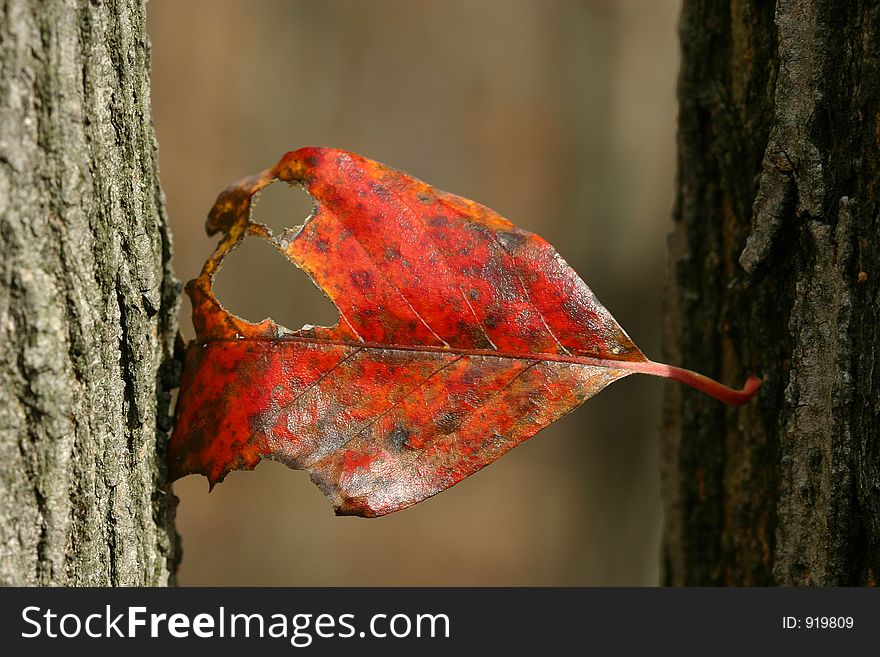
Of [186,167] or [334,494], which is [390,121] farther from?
[334,494]

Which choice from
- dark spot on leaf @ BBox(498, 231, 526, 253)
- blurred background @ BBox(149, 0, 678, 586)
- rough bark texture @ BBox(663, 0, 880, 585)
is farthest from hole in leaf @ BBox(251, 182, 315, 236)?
dark spot on leaf @ BBox(498, 231, 526, 253)

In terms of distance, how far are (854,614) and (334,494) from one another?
0.41m

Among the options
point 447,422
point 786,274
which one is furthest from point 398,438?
point 786,274

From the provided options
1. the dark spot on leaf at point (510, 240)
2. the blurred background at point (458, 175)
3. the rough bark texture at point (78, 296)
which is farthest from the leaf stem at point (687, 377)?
the blurred background at point (458, 175)

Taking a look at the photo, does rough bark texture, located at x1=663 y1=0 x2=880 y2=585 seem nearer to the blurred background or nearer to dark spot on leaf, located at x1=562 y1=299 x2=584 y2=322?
dark spot on leaf, located at x1=562 y1=299 x2=584 y2=322

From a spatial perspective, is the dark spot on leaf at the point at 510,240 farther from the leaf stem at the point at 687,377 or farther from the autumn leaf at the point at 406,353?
the leaf stem at the point at 687,377

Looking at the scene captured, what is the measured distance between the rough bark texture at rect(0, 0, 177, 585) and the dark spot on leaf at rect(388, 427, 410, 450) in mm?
185

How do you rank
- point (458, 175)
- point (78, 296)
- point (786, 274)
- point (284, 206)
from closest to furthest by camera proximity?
1. point (78, 296)
2. point (786, 274)
3. point (284, 206)
4. point (458, 175)

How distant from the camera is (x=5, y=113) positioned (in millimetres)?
503

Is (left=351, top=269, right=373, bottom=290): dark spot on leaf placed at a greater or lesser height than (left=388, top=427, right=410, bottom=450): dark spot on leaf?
greater

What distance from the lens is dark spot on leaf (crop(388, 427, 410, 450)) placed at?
62 cm

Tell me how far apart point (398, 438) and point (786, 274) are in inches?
13.8

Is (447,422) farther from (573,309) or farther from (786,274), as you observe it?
(786,274)

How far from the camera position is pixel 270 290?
174 cm
